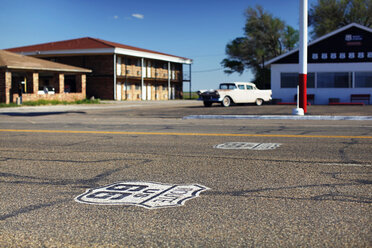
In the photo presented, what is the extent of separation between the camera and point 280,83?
115 feet

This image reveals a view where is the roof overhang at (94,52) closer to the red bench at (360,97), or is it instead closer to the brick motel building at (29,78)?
the brick motel building at (29,78)

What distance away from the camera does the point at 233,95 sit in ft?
103

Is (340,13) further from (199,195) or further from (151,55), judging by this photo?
(199,195)

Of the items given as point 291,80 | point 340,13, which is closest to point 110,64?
point 291,80

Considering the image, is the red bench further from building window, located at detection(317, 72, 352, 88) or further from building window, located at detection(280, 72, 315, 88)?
building window, located at detection(280, 72, 315, 88)

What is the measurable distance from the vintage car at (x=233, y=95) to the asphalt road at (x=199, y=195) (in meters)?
21.6

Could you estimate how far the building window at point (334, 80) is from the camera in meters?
34.5

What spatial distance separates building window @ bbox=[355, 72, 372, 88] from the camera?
3418cm

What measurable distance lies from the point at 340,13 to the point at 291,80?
26.7m

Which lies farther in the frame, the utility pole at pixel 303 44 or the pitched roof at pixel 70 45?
the pitched roof at pixel 70 45

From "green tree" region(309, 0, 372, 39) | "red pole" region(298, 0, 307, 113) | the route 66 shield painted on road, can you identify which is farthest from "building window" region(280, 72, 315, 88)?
the route 66 shield painted on road

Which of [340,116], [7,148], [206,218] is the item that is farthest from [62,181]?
[340,116]

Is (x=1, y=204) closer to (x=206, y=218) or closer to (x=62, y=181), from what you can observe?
(x=62, y=181)

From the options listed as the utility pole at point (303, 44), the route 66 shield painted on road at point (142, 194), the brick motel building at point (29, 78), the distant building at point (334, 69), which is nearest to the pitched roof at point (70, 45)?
the brick motel building at point (29, 78)
